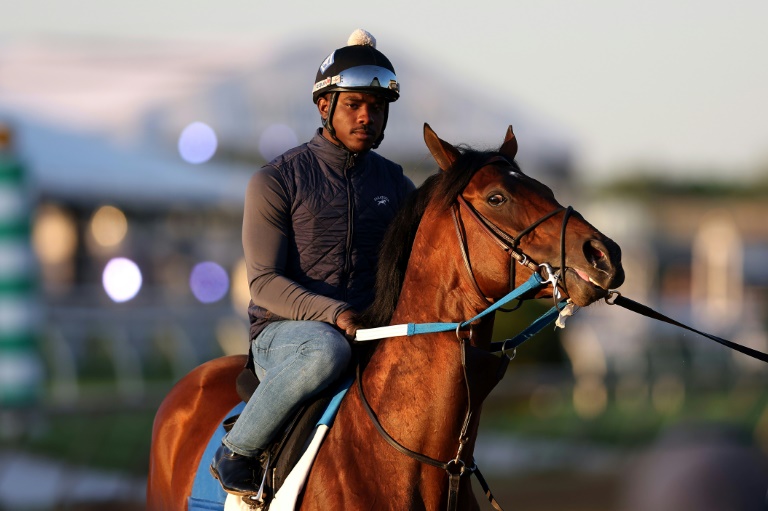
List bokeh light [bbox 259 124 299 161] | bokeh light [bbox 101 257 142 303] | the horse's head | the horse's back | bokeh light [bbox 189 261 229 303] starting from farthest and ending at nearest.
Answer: bokeh light [bbox 259 124 299 161] → bokeh light [bbox 189 261 229 303] → bokeh light [bbox 101 257 142 303] → the horse's back → the horse's head

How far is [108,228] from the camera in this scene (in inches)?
690

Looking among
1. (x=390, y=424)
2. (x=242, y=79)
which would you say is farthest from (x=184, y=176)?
(x=390, y=424)

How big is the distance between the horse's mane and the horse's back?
1130mm

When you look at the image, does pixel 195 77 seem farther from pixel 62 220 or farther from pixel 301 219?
pixel 301 219

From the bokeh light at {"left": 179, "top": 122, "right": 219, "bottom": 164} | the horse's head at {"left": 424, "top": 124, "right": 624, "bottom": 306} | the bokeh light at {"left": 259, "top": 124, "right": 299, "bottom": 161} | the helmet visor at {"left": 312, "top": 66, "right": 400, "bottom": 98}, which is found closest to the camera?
the horse's head at {"left": 424, "top": 124, "right": 624, "bottom": 306}

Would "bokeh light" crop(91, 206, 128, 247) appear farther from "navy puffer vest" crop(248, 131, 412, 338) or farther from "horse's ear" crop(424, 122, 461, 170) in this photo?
"horse's ear" crop(424, 122, 461, 170)

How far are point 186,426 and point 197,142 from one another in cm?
1590

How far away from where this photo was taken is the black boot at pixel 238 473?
435 centimetres

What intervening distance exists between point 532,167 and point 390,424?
759 inches

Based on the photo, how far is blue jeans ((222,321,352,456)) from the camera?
4.26 meters

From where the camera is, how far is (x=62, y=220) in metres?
17.2

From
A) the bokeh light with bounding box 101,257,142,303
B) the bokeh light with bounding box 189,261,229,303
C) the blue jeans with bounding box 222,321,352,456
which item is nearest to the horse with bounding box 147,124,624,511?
the blue jeans with bounding box 222,321,352,456

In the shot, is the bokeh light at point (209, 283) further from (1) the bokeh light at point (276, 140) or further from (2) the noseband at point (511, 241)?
(2) the noseband at point (511, 241)

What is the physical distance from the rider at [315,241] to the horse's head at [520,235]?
19.5 inches
